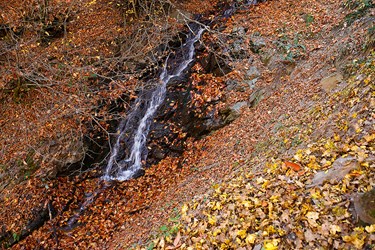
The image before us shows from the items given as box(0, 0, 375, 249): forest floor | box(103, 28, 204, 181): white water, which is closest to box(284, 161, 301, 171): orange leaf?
box(0, 0, 375, 249): forest floor

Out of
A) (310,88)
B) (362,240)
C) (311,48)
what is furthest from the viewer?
(311,48)

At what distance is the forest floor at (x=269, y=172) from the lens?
10.8ft

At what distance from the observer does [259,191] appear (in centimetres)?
421

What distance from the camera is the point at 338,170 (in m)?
3.51

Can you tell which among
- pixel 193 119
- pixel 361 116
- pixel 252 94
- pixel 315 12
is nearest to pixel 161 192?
pixel 193 119

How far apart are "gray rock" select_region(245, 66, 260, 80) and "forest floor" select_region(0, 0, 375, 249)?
0.19 metres

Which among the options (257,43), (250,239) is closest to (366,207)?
(250,239)

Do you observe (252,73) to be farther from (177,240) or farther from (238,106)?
(177,240)

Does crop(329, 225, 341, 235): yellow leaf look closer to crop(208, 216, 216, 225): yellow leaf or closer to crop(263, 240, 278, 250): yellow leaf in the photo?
crop(263, 240, 278, 250): yellow leaf

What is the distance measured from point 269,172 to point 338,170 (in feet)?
4.14

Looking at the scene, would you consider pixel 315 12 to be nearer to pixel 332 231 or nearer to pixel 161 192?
pixel 161 192

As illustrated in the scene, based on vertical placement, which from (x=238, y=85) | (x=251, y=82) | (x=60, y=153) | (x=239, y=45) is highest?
(x=60, y=153)

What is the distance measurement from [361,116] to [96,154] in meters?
8.74

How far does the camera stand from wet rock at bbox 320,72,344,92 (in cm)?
641
